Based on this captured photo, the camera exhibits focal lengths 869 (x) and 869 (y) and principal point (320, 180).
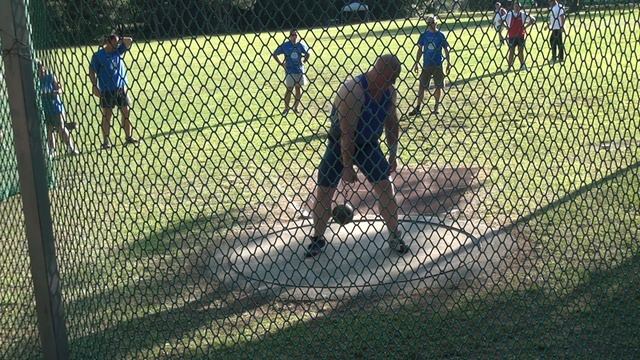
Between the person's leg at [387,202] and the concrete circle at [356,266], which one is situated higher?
the person's leg at [387,202]

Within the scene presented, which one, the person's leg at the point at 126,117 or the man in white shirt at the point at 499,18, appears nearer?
the man in white shirt at the point at 499,18

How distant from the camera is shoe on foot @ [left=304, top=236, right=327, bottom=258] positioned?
630 centimetres

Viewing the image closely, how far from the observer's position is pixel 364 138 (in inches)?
188

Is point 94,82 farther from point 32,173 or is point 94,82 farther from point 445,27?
point 445,27

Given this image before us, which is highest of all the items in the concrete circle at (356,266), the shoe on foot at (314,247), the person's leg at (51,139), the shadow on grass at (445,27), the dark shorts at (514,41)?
the dark shorts at (514,41)

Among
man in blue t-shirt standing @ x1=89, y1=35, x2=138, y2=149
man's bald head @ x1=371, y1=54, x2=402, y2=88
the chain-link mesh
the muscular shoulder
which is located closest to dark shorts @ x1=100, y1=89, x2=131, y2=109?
man in blue t-shirt standing @ x1=89, y1=35, x2=138, y2=149

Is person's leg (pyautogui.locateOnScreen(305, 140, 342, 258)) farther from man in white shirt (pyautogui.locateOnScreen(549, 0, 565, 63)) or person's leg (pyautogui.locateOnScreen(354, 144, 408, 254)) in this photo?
man in white shirt (pyautogui.locateOnScreen(549, 0, 565, 63))

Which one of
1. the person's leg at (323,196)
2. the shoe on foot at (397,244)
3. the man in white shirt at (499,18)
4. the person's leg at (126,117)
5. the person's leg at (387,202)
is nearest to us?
the man in white shirt at (499,18)

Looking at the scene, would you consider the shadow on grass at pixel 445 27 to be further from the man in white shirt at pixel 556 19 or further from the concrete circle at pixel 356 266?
the concrete circle at pixel 356 266

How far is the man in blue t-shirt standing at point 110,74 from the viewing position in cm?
377

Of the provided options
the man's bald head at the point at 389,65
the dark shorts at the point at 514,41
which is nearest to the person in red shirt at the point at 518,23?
the dark shorts at the point at 514,41

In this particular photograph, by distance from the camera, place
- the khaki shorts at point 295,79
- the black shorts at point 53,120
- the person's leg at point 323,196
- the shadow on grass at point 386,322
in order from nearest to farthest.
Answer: the black shorts at point 53,120 → the shadow on grass at point 386,322 → the khaki shorts at point 295,79 → the person's leg at point 323,196

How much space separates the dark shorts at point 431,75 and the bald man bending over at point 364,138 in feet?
1.02

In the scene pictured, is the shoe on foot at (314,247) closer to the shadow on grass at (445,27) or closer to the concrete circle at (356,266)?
the concrete circle at (356,266)
